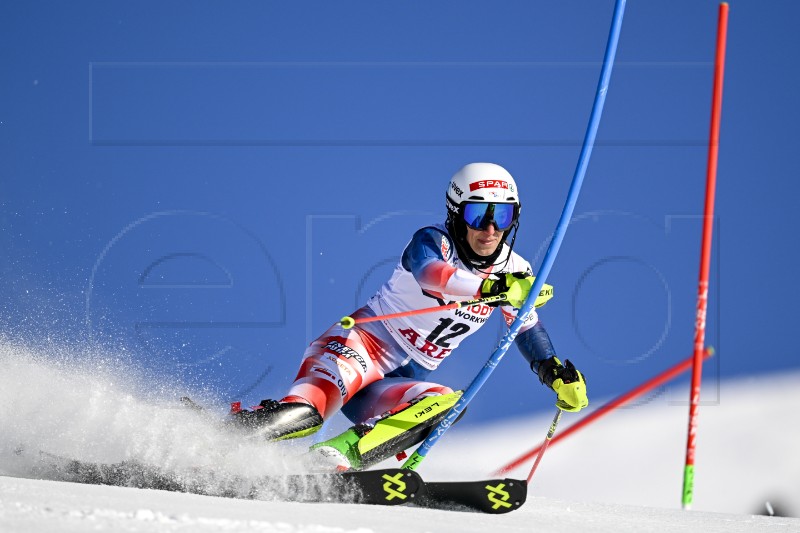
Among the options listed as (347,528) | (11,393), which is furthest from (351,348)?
(347,528)

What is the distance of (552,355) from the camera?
482cm

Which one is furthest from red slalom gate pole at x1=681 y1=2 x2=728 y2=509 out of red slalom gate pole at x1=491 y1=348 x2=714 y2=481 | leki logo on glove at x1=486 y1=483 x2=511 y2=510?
leki logo on glove at x1=486 y1=483 x2=511 y2=510

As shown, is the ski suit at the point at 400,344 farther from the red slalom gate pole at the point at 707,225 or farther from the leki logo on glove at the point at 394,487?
the red slalom gate pole at the point at 707,225

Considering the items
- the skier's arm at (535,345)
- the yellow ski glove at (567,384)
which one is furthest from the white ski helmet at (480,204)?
the yellow ski glove at (567,384)

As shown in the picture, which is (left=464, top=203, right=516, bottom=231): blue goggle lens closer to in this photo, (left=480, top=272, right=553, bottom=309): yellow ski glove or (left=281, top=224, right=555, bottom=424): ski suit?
(left=281, top=224, right=555, bottom=424): ski suit

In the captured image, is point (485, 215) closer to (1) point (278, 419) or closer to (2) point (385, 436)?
(2) point (385, 436)

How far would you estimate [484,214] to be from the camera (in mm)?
4484

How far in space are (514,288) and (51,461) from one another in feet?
6.68

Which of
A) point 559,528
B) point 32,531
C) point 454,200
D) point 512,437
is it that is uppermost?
point 454,200

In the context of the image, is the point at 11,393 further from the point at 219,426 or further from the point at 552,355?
the point at 552,355

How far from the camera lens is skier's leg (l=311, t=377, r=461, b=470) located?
4.25 metres

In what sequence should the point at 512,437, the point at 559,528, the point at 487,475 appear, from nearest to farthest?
the point at 559,528
the point at 487,475
the point at 512,437

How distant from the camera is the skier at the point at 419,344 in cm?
421

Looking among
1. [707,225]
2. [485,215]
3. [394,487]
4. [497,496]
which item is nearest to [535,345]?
[485,215]
